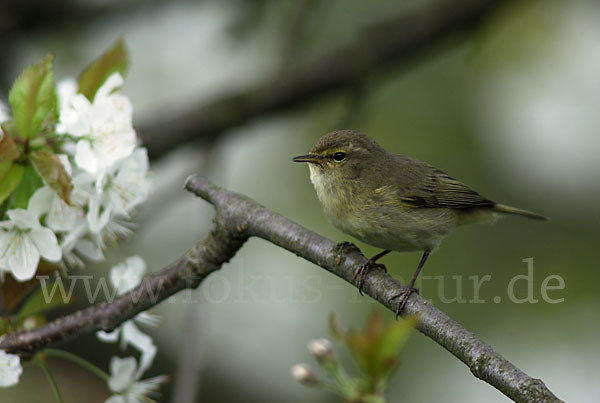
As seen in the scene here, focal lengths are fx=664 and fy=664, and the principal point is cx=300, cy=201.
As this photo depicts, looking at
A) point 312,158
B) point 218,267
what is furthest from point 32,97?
point 312,158

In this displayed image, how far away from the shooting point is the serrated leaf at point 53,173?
2189 mm

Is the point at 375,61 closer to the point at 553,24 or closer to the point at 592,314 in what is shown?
the point at 553,24

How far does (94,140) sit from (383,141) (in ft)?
15.9

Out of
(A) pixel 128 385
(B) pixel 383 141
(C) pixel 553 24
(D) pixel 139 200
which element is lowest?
(A) pixel 128 385

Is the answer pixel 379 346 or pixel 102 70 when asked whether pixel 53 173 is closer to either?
pixel 102 70

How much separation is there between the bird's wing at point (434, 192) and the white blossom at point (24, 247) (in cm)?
213

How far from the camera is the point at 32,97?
7.55 ft

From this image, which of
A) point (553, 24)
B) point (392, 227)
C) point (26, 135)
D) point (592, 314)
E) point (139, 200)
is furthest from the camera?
point (553, 24)

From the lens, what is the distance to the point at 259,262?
7.47 m

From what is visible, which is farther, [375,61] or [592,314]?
[592,314]

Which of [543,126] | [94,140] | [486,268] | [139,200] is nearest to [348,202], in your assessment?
[139,200]

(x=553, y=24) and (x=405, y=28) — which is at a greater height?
(x=553, y=24)

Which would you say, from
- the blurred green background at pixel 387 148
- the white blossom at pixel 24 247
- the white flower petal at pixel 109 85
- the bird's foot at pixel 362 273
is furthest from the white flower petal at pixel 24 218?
the blurred green background at pixel 387 148

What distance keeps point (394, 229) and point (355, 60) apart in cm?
207
